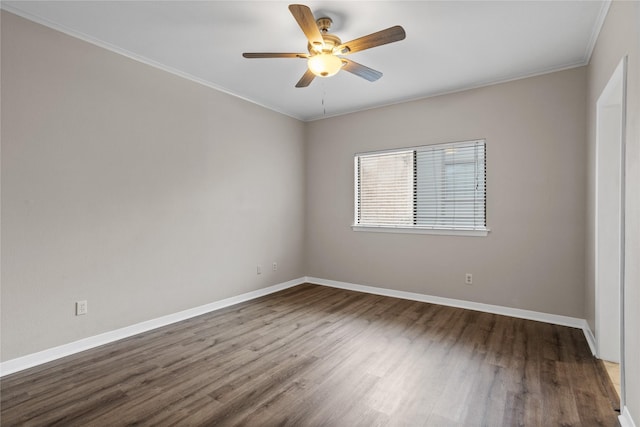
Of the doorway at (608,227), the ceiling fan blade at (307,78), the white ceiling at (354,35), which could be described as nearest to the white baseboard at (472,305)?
the doorway at (608,227)

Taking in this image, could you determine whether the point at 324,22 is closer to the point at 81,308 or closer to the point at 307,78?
the point at 307,78

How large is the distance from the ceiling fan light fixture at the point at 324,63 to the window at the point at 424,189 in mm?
2174

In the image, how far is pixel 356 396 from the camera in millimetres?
2074

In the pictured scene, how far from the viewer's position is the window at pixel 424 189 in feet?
12.7

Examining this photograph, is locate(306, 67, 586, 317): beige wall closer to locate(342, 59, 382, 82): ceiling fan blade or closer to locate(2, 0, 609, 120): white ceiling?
locate(2, 0, 609, 120): white ceiling

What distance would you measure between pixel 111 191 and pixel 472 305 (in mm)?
4153

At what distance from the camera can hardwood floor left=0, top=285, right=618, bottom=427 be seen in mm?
1880

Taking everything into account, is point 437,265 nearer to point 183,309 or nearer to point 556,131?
point 556,131

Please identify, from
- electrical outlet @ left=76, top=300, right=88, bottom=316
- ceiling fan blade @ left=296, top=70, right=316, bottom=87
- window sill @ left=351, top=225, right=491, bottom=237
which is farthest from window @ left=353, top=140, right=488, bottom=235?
electrical outlet @ left=76, top=300, right=88, bottom=316

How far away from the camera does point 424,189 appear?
4238mm

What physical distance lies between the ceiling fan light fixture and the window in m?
2.17

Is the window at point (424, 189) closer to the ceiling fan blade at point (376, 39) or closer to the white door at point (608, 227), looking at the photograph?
the white door at point (608, 227)

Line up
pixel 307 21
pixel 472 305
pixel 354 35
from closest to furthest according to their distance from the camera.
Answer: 1. pixel 307 21
2. pixel 354 35
3. pixel 472 305

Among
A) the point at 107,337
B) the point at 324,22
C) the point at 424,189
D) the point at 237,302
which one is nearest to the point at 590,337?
the point at 424,189
